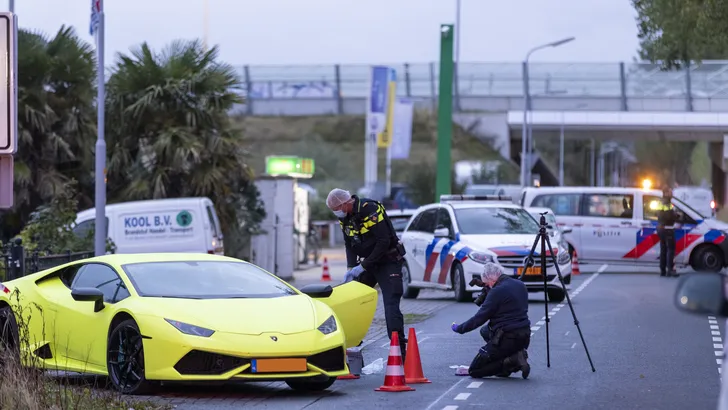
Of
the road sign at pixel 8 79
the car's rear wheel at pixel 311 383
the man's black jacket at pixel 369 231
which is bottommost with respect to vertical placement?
the car's rear wheel at pixel 311 383

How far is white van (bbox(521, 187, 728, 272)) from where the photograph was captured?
31359 millimetres

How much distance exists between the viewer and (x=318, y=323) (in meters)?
11.9

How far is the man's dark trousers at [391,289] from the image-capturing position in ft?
46.8

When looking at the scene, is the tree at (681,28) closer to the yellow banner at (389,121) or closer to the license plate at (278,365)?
the license plate at (278,365)

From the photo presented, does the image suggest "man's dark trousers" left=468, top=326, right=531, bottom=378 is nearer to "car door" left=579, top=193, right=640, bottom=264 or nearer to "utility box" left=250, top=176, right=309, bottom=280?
"utility box" left=250, top=176, right=309, bottom=280

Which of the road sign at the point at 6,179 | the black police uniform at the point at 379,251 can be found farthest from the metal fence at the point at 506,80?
the road sign at the point at 6,179

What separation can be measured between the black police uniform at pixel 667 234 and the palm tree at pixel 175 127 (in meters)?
8.90

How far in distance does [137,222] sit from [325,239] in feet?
94.6

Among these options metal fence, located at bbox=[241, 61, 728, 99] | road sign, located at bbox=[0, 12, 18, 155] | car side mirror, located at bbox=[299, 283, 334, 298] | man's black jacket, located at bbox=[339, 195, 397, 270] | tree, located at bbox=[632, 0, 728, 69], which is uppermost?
metal fence, located at bbox=[241, 61, 728, 99]

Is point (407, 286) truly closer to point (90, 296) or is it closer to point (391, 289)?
point (391, 289)

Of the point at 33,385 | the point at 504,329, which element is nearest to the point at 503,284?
the point at 504,329

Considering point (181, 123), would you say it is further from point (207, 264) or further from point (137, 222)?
point (207, 264)

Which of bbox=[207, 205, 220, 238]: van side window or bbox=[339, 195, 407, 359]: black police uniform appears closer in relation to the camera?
bbox=[339, 195, 407, 359]: black police uniform

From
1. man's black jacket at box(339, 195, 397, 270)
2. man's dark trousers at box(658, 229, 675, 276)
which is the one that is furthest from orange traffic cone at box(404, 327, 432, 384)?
man's dark trousers at box(658, 229, 675, 276)
